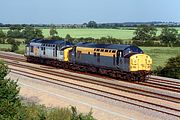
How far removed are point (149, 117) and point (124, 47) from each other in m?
13.9

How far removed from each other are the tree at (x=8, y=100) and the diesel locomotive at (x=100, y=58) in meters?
16.3

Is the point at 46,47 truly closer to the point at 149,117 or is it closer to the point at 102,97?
the point at 102,97

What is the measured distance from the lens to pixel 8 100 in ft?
60.0

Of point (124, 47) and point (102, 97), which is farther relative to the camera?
point (124, 47)

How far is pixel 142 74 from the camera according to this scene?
34906 millimetres

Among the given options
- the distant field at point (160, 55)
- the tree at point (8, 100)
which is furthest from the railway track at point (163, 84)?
the distant field at point (160, 55)

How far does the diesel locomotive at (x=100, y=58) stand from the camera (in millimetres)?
34750

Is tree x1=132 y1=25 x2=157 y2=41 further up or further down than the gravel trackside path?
further up

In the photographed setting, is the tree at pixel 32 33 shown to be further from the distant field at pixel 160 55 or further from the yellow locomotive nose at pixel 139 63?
the yellow locomotive nose at pixel 139 63

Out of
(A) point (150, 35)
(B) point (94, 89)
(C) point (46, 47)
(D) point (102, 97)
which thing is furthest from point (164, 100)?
(A) point (150, 35)

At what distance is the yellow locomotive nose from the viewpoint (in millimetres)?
34250

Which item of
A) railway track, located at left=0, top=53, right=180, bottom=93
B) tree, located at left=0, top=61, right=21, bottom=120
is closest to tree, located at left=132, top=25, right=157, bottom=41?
railway track, located at left=0, top=53, right=180, bottom=93

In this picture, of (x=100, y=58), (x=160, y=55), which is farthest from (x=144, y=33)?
(x=100, y=58)

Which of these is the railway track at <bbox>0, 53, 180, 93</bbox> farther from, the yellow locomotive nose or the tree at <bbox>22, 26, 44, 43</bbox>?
the tree at <bbox>22, 26, 44, 43</bbox>
